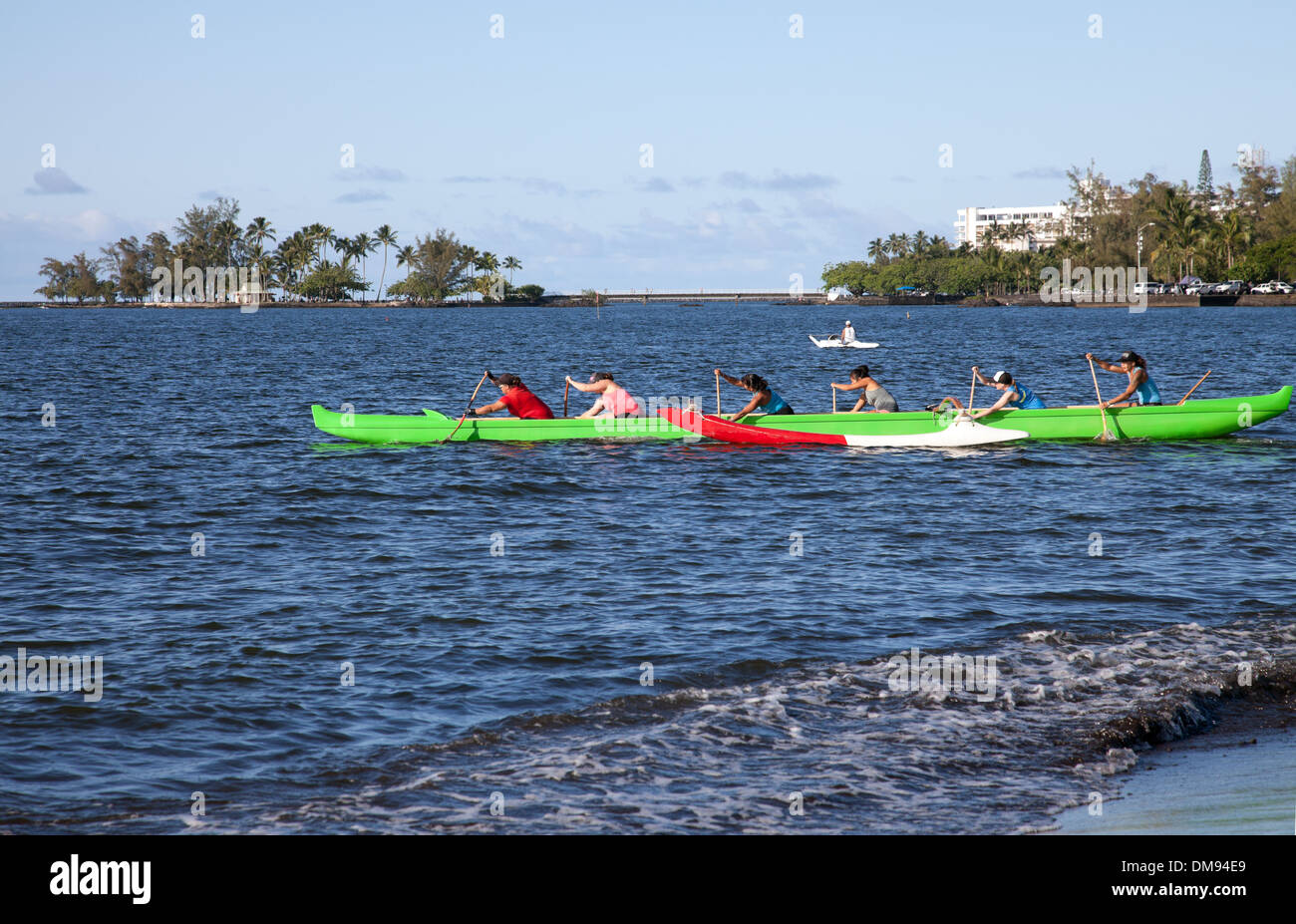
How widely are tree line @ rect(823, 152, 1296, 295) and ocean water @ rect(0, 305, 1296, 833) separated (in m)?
118

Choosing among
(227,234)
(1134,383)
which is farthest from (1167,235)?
(227,234)

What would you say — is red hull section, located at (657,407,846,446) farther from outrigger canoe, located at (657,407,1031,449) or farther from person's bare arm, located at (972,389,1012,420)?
person's bare arm, located at (972,389,1012,420)

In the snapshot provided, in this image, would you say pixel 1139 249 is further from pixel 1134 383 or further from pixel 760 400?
pixel 760 400

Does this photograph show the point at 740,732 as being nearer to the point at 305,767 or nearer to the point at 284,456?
the point at 305,767

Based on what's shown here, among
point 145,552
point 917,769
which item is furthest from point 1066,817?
point 145,552

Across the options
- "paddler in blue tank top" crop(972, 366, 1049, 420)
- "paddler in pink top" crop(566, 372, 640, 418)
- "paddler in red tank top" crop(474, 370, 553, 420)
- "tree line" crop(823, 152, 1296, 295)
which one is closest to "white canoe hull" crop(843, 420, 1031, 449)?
"paddler in blue tank top" crop(972, 366, 1049, 420)

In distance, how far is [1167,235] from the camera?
13088cm

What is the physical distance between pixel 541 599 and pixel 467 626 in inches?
45.4

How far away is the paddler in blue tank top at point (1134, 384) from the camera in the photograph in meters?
21.2

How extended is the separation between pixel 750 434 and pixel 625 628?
11776mm

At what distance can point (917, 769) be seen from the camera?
721 cm

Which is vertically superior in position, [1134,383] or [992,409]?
[1134,383]

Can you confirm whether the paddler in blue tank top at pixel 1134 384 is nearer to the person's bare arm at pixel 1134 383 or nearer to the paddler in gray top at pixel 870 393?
the person's bare arm at pixel 1134 383

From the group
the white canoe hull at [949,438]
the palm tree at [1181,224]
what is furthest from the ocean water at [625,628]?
the palm tree at [1181,224]
